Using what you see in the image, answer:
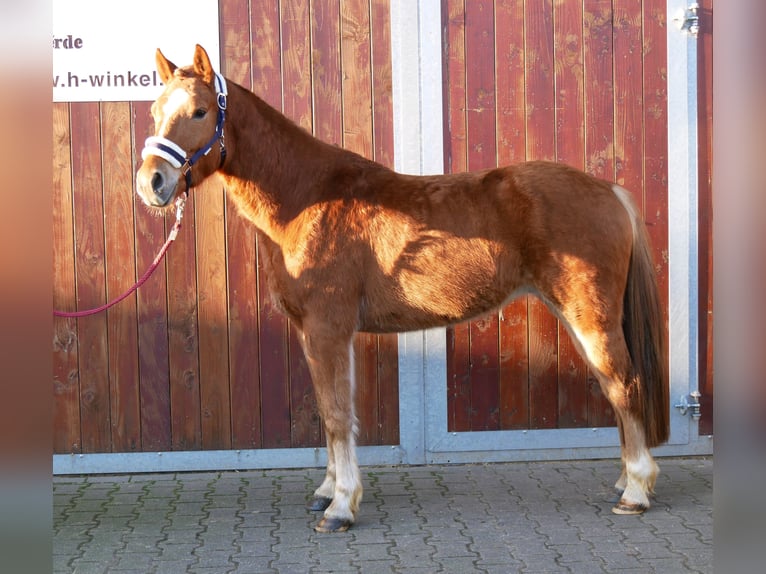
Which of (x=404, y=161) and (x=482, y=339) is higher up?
(x=404, y=161)

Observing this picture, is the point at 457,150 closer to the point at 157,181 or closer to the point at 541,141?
the point at 541,141

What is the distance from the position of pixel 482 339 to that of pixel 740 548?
13.4ft

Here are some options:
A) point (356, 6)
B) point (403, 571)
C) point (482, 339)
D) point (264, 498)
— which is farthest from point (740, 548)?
point (356, 6)

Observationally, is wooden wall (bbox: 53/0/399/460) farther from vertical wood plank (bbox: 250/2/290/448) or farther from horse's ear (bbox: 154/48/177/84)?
horse's ear (bbox: 154/48/177/84)

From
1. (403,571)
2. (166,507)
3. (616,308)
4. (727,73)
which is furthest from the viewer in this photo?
(166,507)

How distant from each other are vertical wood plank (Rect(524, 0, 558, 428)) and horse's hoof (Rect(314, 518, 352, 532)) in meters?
1.69

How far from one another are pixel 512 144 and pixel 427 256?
1.34 m

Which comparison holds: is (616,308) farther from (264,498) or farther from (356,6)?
(356,6)

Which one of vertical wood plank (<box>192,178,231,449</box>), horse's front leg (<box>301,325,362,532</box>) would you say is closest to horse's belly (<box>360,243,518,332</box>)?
horse's front leg (<box>301,325,362,532</box>)

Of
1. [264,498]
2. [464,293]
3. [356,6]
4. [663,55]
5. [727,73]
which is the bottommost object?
[264,498]

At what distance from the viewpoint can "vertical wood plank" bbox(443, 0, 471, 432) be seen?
15.5 feet

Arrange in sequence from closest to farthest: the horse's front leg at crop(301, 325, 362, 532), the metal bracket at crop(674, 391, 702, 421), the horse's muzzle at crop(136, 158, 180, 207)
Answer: the horse's muzzle at crop(136, 158, 180, 207) < the horse's front leg at crop(301, 325, 362, 532) < the metal bracket at crop(674, 391, 702, 421)

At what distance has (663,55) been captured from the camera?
15.8 ft

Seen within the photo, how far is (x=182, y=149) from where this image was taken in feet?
11.5
